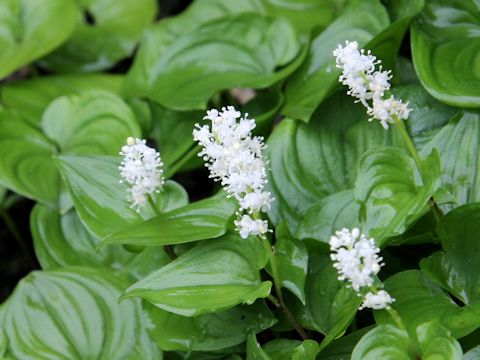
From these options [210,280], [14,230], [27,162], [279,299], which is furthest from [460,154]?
[14,230]

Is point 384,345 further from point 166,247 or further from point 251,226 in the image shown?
point 166,247

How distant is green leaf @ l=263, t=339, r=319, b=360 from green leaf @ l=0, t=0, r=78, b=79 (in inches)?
62.9

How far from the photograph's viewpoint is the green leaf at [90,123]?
2447 millimetres

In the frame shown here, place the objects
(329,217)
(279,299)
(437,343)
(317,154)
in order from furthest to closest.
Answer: (317,154) → (329,217) → (279,299) → (437,343)

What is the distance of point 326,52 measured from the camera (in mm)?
2287

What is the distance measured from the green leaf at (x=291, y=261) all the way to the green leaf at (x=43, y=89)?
4.61 ft

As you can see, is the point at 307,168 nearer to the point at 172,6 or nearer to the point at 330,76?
the point at 330,76

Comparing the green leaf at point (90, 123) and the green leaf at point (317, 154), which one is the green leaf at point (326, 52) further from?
the green leaf at point (90, 123)

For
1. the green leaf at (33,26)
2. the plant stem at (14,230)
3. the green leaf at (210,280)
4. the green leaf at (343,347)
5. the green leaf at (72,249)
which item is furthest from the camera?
the green leaf at (33,26)

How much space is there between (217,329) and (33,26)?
1722mm

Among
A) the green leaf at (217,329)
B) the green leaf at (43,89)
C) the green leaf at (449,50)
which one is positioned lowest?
the green leaf at (43,89)

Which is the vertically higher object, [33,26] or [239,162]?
[239,162]

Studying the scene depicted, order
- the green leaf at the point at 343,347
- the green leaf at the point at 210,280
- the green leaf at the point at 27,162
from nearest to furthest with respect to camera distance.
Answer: the green leaf at the point at 210,280 < the green leaf at the point at 343,347 < the green leaf at the point at 27,162

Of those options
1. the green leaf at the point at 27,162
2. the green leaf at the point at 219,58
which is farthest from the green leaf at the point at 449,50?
the green leaf at the point at 27,162
